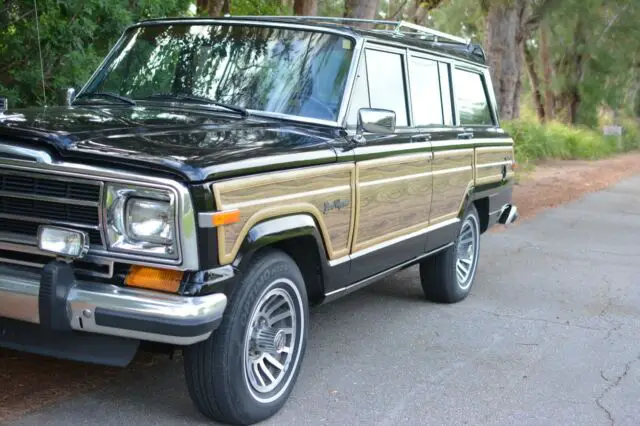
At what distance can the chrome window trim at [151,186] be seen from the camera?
3727mm

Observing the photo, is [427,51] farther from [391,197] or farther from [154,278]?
[154,278]

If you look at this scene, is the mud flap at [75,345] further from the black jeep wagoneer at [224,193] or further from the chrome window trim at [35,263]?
the chrome window trim at [35,263]

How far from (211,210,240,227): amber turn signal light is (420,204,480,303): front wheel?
3.23m

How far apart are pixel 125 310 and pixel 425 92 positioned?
3.49 meters

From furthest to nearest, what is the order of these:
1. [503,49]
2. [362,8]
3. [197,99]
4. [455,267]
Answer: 1. [503,49]
2. [362,8]
3. [455,267]
4. [197,99]

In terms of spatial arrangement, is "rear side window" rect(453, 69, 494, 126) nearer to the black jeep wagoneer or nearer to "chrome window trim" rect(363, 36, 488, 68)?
"chrome window trim" rect(363, 36, 488, 68)

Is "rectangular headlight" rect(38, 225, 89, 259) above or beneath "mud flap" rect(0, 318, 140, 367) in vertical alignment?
above

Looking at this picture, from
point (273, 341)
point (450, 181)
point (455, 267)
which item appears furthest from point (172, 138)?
point (455, 267)

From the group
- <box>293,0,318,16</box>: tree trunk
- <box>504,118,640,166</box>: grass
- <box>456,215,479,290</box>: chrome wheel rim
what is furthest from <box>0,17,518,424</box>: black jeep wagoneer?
<box>504,118,640,166</box>: grass

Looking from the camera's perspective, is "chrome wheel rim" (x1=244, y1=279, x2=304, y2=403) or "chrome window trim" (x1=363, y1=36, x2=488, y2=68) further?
"chrome window trim" (x1=363, y1=36, x2=488, y2=68)

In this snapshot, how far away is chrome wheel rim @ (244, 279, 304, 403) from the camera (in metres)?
4.38

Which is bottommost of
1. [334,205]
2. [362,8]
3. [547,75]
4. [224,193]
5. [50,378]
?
[50,378]

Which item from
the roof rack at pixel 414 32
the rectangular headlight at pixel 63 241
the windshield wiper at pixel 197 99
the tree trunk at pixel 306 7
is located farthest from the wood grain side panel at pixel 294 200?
the tree trunk at pixel 306 7

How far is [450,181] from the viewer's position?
6.71 meters
